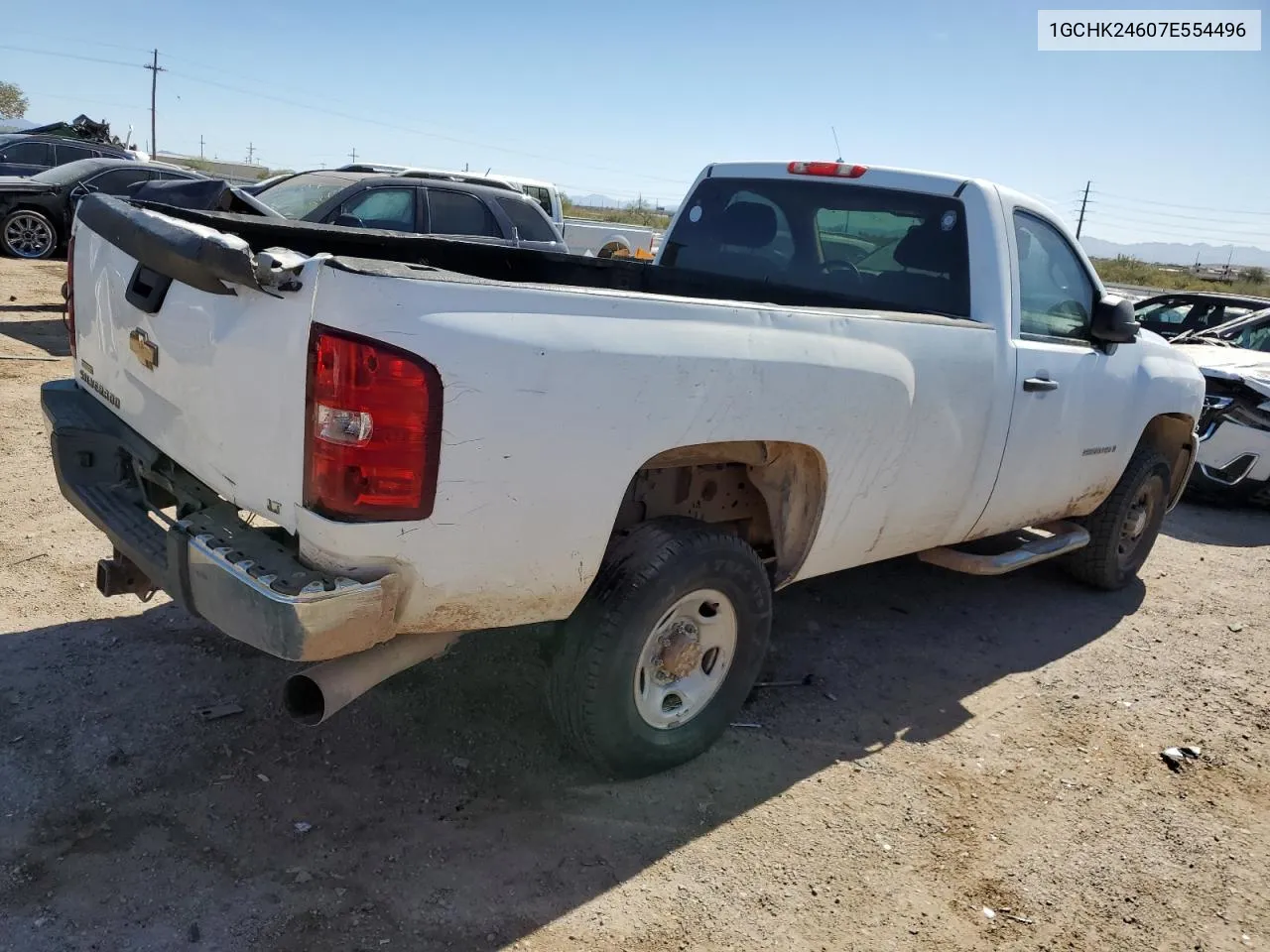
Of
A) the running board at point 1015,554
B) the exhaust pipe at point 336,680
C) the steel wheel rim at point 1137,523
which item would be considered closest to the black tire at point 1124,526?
the steel wheel rim at point 1137,523

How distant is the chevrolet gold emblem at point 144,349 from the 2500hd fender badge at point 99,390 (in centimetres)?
33

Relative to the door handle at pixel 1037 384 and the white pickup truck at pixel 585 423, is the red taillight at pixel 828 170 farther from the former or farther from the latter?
the door handle at pixel 1037 384

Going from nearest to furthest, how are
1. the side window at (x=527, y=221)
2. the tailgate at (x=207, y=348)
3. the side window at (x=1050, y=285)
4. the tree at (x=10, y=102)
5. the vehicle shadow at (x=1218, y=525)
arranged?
the tailgate at (x=207, y=348) < the side window at (x=1050, y=285) < the vehicle shadow at (x=1218, y=525) < the side window at (x=527, y=221) < the tree at (x=10, y=102)

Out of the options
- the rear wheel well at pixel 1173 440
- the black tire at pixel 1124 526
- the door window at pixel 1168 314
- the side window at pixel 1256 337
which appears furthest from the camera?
the door window at pixel 1168 314

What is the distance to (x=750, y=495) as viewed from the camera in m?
3.74

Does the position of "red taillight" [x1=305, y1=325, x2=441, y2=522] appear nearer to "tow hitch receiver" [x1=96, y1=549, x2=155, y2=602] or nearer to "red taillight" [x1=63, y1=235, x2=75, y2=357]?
"tow hitch receiver" [x1=96, y1=549, x2=155, y2=602]

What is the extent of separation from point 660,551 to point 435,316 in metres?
1.09

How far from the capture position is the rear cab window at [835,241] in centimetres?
421

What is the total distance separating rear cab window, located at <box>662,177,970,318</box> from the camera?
4.21m

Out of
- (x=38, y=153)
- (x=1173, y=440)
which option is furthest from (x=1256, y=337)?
(x=38, y=153)

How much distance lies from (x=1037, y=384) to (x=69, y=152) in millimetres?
19961

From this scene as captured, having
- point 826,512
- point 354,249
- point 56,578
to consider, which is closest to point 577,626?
point 826,512

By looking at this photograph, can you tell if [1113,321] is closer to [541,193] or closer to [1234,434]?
[1234,434]

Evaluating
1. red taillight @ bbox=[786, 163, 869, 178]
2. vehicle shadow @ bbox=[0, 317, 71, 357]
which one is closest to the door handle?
red taillight @ bbox=[786, 163, 869, 178]
